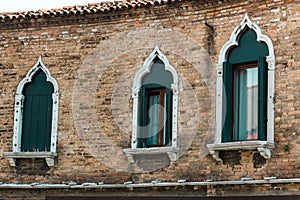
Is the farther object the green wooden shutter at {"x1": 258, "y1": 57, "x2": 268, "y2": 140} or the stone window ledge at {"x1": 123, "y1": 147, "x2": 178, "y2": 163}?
the stone window ledge at {"x1": 123, "y1": 147, "x2": 178, "y2": 163}

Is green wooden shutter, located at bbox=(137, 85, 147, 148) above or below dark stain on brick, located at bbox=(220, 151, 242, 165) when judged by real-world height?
above

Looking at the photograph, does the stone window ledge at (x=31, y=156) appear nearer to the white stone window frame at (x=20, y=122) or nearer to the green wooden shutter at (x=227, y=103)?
the white stone window frame at (x=20, y=122)

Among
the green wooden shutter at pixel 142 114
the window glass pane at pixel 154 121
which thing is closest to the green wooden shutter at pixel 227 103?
the window glass pane at pixel 154 121

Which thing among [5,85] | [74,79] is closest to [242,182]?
[74,79]

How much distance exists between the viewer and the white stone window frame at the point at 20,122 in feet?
59.8

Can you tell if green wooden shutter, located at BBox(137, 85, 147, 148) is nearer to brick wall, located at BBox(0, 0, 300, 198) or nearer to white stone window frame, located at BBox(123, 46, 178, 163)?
white stone window frame, located at BBox(123, 46, 178, 163)

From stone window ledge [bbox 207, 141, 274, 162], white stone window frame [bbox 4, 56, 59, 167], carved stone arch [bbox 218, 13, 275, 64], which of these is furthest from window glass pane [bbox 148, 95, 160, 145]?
white stone window frame [bbox 4, 56, 59, 167]

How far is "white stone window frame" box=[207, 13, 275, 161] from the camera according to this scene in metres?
15.5

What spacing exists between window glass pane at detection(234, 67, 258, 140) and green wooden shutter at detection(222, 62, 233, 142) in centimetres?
10

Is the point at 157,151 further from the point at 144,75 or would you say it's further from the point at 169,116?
the point at 144,75

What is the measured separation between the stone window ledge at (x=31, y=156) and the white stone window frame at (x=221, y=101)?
3.83 m

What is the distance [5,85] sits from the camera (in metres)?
19.1

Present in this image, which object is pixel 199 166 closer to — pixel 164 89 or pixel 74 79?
pixel 164 89

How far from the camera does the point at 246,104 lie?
16266 millimetres
